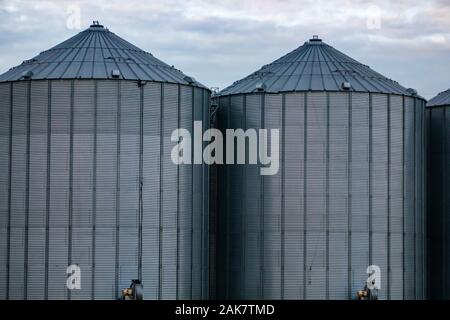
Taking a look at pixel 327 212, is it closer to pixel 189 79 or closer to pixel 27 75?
pixel 189 79

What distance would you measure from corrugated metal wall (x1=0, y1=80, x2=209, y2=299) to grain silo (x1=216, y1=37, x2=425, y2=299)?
580 cm

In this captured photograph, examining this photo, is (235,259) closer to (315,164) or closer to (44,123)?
(315,164)

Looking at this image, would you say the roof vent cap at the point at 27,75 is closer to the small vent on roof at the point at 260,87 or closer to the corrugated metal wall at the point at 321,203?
the corrugated metal wall at the point at 321,203

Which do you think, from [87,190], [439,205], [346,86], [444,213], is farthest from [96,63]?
[444,213]

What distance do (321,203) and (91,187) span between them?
1564cm

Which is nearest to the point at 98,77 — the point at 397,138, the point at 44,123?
the point at 44,123

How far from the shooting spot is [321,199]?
119938 millimetres

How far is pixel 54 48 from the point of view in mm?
123875

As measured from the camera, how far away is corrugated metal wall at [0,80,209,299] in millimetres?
115438

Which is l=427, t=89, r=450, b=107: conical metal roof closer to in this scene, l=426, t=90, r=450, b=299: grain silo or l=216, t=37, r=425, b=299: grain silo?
l=426, t=90, r=450, b=299: grain silo

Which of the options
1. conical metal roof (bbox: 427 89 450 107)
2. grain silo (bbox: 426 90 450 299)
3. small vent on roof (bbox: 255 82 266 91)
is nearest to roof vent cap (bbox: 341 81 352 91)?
small vent on roof (bbox: 255 82 266 91)

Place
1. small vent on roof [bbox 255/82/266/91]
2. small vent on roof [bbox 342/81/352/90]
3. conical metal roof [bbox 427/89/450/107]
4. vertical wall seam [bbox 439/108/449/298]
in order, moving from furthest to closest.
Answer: conical metal roof [bbox 427/89/450/107] → vertical wall seam [bbox 439/108/449/298] → small vent on roof [bbox 255/82/266/91] → small vent on roof [bbox 342/81/352/90]

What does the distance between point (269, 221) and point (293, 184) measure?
296 centimetres

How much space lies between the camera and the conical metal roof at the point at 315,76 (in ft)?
401
